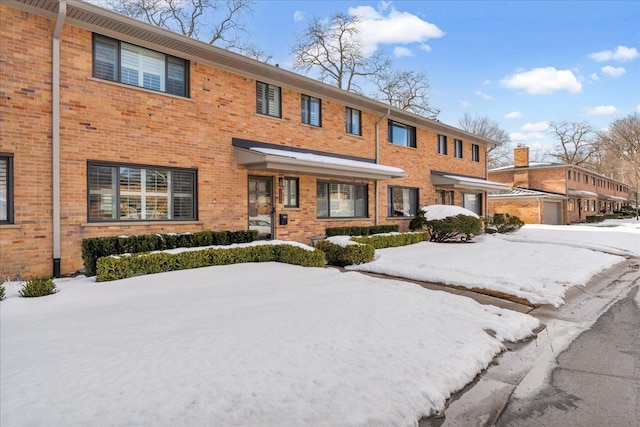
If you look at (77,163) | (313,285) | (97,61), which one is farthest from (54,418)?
(97,61)

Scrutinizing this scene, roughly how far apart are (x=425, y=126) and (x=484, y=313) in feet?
46.9

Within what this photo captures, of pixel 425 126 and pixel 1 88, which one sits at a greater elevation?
pixel 425 126

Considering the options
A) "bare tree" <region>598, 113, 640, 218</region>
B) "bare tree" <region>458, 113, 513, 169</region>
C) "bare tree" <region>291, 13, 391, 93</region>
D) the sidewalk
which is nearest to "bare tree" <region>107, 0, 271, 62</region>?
"bare tree" <region>291, 13, 391, 93</region>

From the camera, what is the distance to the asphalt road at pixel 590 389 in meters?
2.87

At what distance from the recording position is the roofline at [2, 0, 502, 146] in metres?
7.63

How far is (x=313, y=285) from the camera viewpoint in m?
6.62

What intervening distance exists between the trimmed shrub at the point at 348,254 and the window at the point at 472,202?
13858 millimetres

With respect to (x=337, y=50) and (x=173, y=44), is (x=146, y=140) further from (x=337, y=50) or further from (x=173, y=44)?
(x=337, y=50)

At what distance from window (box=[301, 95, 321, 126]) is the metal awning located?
3.84 ft

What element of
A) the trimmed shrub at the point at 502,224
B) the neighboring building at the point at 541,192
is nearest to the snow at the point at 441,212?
the trimmed shrub at the point at 502,224

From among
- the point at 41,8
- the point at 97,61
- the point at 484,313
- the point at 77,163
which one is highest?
the point at 41,8

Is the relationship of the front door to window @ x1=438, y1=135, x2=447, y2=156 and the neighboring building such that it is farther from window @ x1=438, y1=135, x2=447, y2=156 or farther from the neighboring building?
the neighboring building

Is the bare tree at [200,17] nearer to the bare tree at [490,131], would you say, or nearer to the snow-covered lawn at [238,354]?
the snow-covered lawn at [238,354]

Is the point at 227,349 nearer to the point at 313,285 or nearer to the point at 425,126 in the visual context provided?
the point at 313,285
